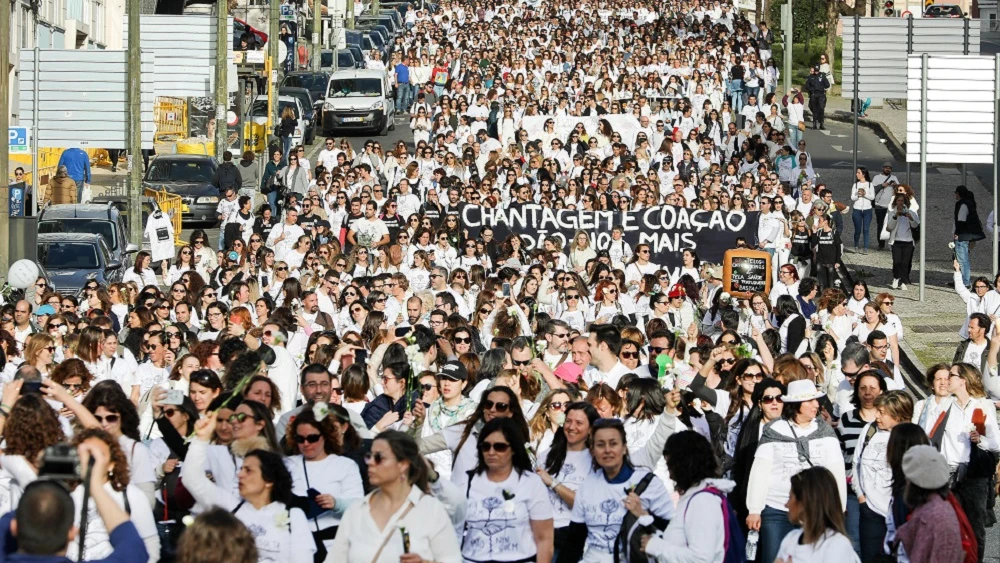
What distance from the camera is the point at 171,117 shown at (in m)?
46.0

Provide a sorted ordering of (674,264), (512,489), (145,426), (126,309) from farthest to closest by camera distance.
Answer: (674,264)
(126,309)
(145,426)
(512,489)

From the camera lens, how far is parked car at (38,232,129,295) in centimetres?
2388

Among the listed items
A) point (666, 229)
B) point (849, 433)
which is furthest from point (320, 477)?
point (666, 229)

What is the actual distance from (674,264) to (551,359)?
1151cm

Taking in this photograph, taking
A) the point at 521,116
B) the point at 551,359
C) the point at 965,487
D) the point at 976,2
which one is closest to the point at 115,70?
the point at 521,116

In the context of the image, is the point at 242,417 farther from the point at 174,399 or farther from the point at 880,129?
the point at 880,129

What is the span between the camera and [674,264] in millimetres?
25797

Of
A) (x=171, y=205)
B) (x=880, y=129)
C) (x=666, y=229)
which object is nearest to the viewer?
(x=666, y=229)

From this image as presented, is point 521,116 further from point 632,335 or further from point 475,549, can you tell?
point 475,549

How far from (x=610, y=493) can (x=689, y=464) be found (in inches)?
24.8

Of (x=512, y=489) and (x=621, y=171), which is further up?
(x=621, y=171)

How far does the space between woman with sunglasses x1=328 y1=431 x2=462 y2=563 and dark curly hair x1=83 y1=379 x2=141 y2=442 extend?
5.86ft

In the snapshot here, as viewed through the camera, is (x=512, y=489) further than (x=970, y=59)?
No

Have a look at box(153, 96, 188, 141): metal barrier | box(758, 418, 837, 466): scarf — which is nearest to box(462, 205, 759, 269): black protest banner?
box(758, 418, 837, 466): scarf
